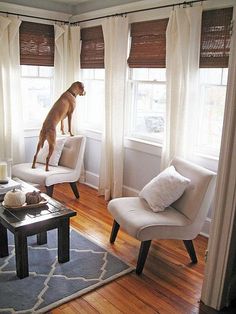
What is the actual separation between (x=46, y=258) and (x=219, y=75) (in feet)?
7.43

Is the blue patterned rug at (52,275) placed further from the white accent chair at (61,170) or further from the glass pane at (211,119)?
the glass pane at (211,119)

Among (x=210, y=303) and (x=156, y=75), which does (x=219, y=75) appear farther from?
(x=210, y=303)

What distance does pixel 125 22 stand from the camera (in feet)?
Result: 12.2

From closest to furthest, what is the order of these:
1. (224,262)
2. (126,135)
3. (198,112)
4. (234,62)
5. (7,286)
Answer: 1. (234,62)
2. (224,262)
3. (7,286)
4. (198,112)
5. (126,135)

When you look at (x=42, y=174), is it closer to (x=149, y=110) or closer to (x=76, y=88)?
(x=76, y=88)

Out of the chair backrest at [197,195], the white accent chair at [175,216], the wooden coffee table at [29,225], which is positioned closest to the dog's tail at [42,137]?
the wooden coffee table at [29,225]

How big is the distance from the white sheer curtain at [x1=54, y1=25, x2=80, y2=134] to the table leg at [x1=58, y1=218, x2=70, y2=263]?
230 centimetres

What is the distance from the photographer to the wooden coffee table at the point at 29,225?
7.67ft

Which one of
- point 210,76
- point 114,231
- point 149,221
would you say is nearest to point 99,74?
point 210,76

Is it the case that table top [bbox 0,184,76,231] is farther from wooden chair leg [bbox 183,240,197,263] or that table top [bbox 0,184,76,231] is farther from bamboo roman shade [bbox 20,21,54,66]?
bamboo roman shade [bbox 20,21,54,66]

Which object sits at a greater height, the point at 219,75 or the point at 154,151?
the point at 219,75

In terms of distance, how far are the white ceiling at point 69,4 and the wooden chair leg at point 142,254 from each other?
9.31ft

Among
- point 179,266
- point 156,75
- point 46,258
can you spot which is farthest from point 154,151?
point 46,258

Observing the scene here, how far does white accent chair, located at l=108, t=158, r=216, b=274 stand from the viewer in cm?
251
